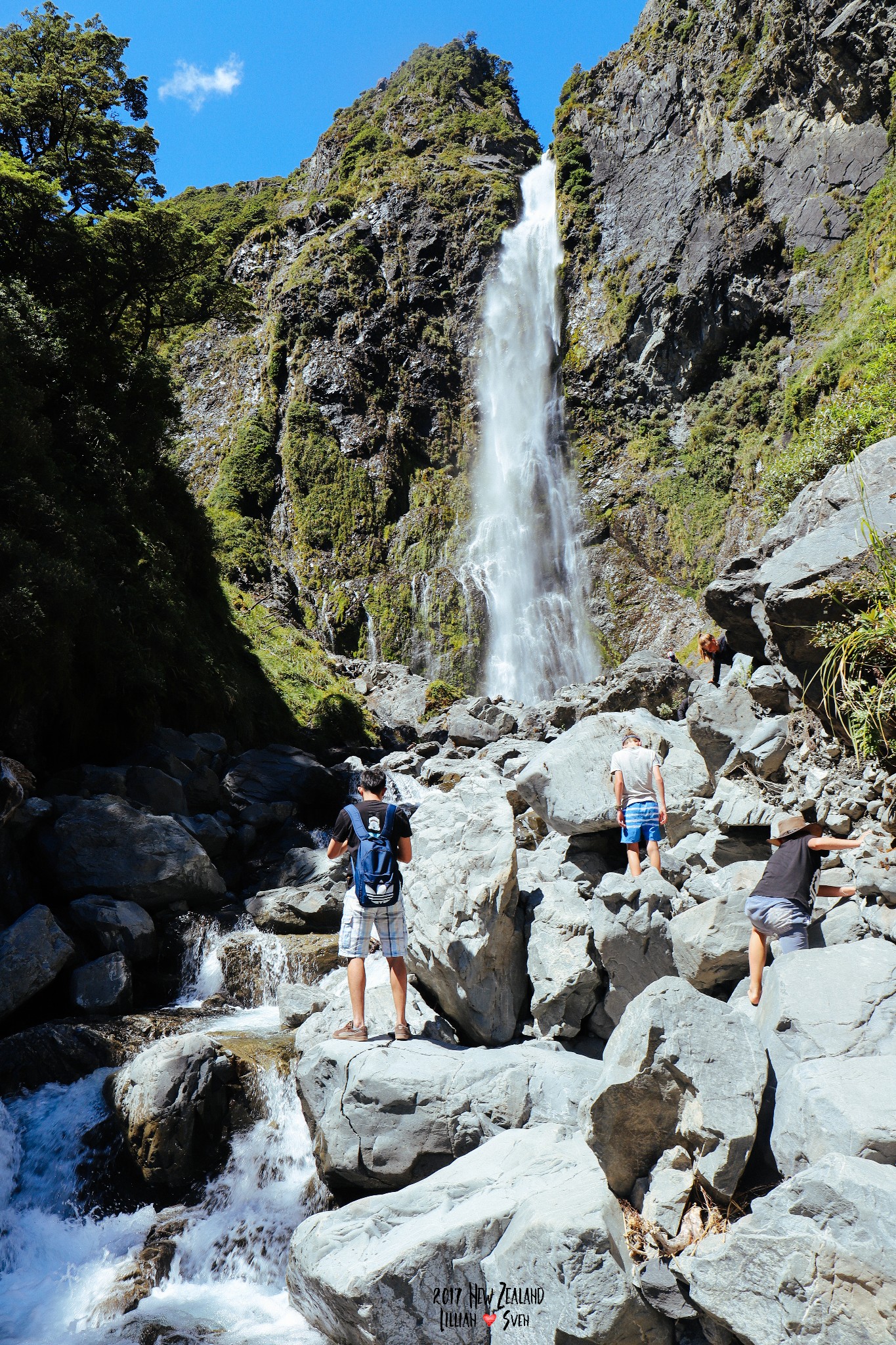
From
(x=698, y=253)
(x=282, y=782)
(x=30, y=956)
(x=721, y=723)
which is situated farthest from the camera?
(x=698, y=253)

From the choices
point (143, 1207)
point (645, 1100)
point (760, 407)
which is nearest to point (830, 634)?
point (645, 1100)

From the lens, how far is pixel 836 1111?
320 cm

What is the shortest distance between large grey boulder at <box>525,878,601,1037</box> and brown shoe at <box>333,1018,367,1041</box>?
4.42 feet

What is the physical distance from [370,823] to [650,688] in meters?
8.78

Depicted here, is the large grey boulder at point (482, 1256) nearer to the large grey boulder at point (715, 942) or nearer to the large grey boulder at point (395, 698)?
the large grey boulder at point (715, 942)

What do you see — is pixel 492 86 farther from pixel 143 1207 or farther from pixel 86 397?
pixel 143 1207

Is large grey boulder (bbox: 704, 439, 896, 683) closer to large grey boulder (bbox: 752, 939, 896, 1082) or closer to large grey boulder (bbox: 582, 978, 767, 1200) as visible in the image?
large grey boulder (bbox: 752, 939, 896, 1082)

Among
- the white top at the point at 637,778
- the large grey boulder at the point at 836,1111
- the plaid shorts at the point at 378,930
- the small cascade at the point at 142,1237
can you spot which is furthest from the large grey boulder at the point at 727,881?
the small cascade at the point at 142,1237

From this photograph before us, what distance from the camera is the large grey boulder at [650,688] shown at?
13.0 meters

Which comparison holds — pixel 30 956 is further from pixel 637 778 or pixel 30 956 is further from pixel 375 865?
pixel 637 778

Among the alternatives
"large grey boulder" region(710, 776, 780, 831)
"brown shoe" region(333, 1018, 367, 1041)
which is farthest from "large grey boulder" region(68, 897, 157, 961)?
"large grey boulder" region(710, 776, 780, 831)

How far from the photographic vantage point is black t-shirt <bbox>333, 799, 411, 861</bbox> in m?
5.28

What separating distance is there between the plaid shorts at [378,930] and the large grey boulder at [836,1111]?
2.55 metres

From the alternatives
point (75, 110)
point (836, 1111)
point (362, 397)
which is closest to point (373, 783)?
point (836, 1111)
